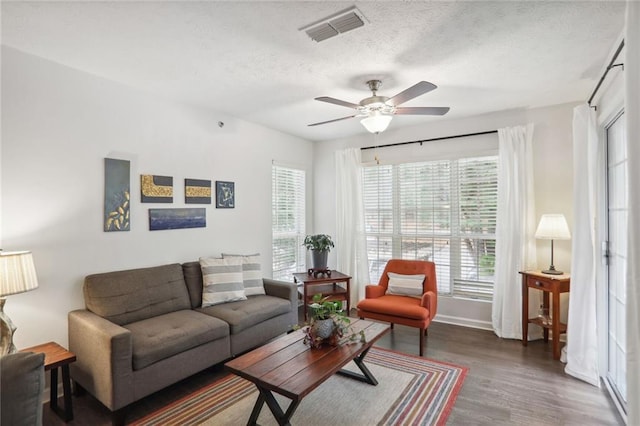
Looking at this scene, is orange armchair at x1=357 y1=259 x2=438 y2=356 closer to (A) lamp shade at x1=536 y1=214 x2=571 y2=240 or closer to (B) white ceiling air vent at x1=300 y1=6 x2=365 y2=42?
(A) lamp shade at x1=536 y1=214 x2=571 y2=240

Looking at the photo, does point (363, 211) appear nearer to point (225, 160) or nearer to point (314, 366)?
point (225, 160)

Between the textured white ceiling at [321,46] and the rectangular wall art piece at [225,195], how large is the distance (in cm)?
99

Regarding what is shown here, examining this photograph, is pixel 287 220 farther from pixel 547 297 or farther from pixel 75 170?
pixel 547 297

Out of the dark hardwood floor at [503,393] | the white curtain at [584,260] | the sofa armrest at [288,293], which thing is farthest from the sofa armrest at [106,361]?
the white curtain at [584,260]

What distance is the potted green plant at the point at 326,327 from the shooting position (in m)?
2.43

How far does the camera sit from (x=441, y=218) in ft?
14.6

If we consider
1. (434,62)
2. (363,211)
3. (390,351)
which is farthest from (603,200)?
(363,211)

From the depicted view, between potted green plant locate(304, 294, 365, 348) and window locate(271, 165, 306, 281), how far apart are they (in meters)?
2.30

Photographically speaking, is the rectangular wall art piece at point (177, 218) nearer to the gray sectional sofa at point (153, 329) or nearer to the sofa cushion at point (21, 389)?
the gray sectional sofa at point (153, 329)

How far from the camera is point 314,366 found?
2.12m

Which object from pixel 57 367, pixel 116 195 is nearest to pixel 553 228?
pixel 116 195

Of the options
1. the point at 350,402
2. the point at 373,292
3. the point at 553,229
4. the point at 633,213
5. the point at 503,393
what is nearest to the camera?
the point at 633,213

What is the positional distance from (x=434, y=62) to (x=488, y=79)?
695mm

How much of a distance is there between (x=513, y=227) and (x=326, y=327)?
2669mm
